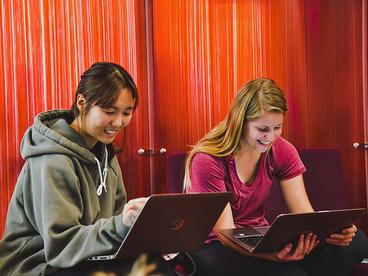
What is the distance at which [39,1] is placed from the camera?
174 centimetres

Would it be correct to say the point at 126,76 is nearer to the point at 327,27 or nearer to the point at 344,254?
the point at 344,254

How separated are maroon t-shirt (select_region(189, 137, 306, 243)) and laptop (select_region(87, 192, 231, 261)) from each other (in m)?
0.28

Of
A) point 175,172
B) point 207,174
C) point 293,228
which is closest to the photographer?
point 293,228

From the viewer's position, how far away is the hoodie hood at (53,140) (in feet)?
4.25

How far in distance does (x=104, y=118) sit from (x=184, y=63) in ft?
2.40

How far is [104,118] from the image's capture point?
142 cm

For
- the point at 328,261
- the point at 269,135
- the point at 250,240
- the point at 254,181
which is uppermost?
the point at 269,135

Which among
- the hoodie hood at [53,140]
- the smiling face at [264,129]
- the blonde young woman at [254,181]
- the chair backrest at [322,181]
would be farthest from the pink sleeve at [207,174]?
the chair backrest at [322,181]

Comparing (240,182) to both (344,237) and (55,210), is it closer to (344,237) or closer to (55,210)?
(344,237)

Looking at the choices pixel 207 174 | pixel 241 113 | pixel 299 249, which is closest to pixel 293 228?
pixel 299 249

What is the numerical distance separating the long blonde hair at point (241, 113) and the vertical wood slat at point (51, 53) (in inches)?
16.2

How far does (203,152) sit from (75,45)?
0.64 metres

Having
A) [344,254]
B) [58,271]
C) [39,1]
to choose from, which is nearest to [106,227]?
[58,271]

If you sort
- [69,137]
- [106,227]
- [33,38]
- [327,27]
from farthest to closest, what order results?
1. [327,27]
2. [33,38]
3. [69,137]
4. [106,227]
